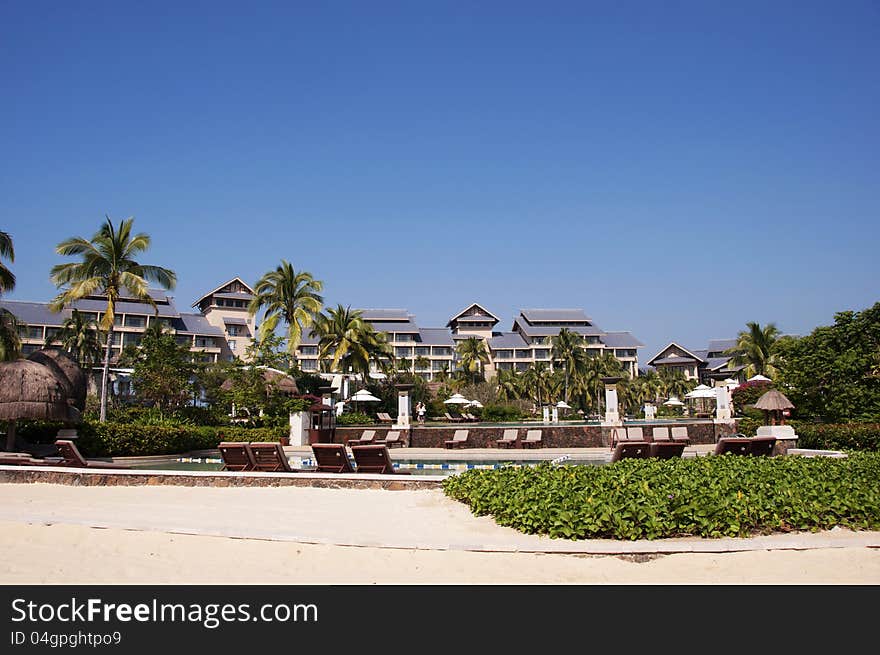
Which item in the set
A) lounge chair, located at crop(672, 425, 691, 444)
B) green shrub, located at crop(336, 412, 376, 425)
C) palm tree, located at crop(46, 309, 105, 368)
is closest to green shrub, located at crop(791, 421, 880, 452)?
lounge chair, located at crop(672, 425, 691, 444)

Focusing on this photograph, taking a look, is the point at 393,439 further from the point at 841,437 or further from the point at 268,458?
the point at 841,437

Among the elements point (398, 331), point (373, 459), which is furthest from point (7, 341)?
point (398, 331)

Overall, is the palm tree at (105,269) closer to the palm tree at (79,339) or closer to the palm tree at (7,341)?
the palm tree at (7,341)

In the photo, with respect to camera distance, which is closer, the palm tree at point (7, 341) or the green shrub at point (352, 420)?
the palm tree at point (7, 341)

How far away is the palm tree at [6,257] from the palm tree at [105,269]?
14.4 feet

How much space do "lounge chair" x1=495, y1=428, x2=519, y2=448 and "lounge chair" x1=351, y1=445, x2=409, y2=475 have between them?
1407 cm

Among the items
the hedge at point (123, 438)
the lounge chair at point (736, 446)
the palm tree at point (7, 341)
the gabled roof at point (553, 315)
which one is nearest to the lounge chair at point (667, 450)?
the lounge chair at point (736, 446)

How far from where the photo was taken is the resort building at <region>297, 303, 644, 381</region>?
285 ft

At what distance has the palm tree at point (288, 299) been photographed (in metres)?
36.5

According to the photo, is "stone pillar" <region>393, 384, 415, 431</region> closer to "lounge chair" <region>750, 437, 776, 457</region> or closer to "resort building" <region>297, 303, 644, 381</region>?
"lounge chair" <region>750, 437, 776, 457</region>

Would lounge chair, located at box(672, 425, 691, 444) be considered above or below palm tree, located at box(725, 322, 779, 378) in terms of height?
below

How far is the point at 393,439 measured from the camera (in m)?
25.7
